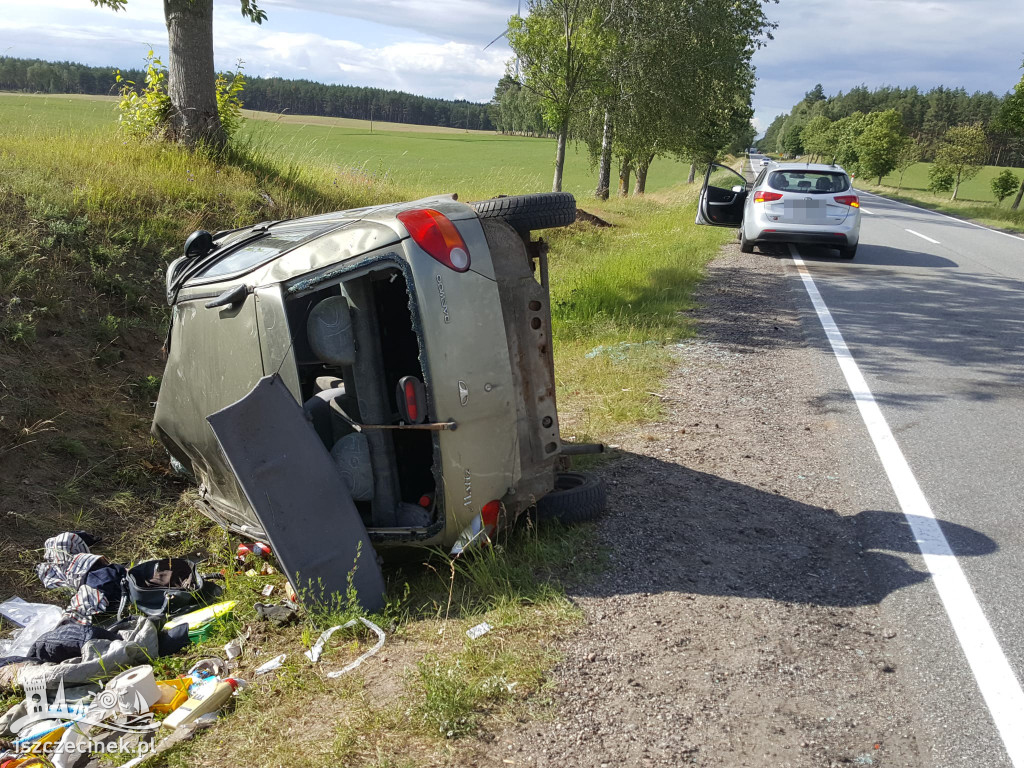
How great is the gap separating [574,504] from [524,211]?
5.03ft

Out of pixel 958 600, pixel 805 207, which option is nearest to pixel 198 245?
pixel 958 600

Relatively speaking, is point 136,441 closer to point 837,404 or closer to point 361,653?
point 361,653

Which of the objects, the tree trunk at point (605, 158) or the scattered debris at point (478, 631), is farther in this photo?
the tree trunk at point (605, 158)

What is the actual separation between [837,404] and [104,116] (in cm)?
1091

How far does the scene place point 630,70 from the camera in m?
24.8

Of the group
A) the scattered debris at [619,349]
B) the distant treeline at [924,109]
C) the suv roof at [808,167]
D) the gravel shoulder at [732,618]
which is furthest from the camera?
the distant treeline at [924,109]

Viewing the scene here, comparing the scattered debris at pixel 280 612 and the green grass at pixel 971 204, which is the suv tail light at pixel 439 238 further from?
the green grass at pixel 971 204

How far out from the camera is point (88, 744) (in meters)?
2.88

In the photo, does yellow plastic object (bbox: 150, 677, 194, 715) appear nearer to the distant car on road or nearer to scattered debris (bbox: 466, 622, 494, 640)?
scattered debris (bbox: 466, 622, 494, 640)

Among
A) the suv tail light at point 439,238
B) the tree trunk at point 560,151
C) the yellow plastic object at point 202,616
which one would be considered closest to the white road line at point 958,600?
the suv tail light at point 439,238

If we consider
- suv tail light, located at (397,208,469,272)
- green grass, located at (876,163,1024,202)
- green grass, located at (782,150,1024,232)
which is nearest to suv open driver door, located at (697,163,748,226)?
suv tail light, located at (397,208,469,272)

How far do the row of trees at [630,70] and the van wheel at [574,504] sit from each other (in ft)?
60.5

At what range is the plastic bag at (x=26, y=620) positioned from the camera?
3.54 m

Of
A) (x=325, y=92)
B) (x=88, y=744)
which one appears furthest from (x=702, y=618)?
(x=325, y=92)
